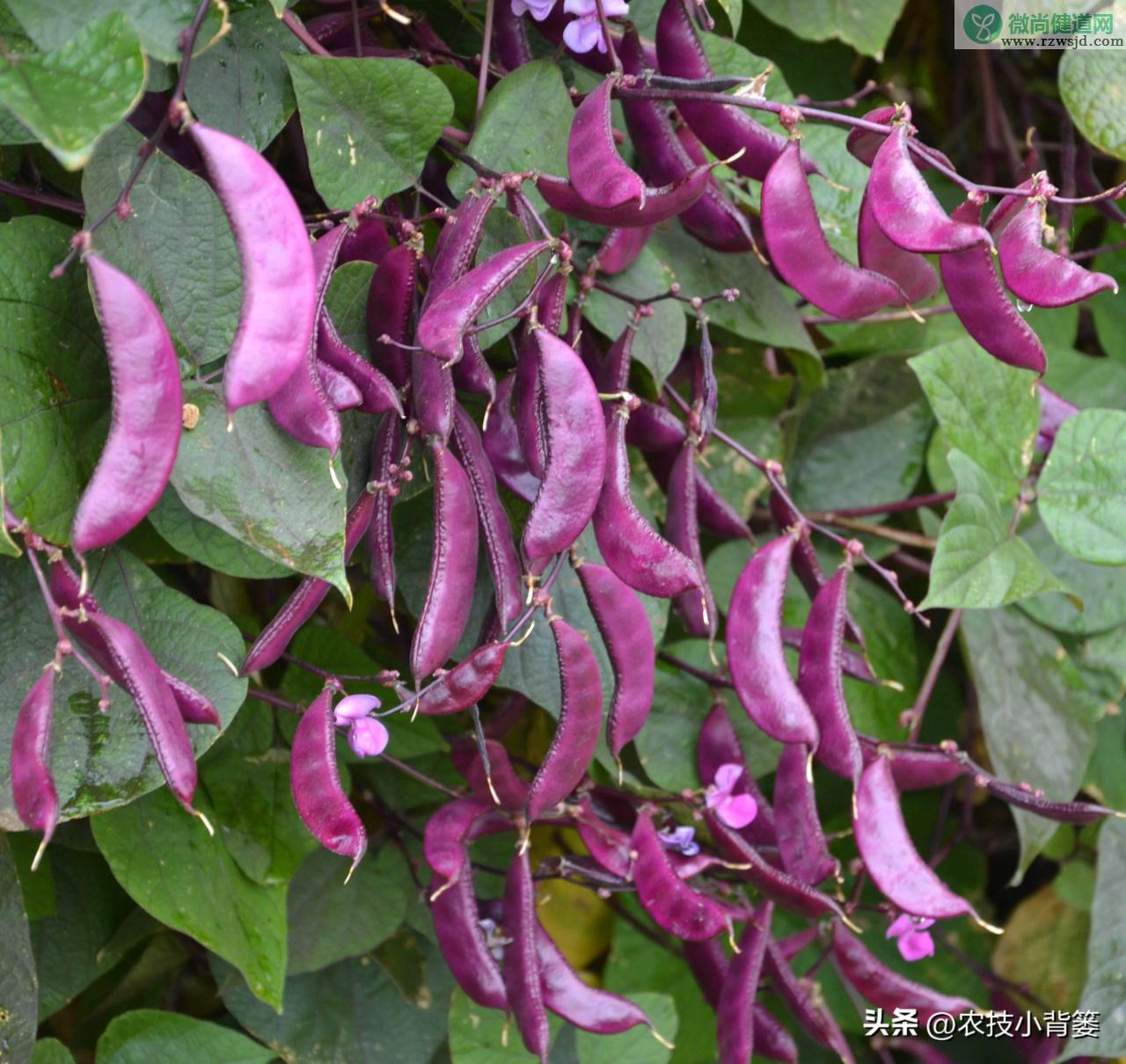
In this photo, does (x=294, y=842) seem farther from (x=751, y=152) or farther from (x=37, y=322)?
(x=751, y=152)

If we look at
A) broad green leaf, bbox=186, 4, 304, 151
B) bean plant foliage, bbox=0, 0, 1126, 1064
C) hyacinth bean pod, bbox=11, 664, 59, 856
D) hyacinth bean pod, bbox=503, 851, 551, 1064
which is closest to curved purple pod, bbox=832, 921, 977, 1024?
bean plant foliage, bbox=0, 0, 1126, 1064

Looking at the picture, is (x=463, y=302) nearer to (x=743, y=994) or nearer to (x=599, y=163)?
(x=599, y=163)

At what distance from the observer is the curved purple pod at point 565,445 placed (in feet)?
1.99

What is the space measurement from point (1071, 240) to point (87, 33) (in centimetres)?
103

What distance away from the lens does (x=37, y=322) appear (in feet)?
2.03

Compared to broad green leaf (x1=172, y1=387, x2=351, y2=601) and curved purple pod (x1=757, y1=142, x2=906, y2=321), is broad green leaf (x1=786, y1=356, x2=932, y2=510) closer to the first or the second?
curved purple pod (x1=757, y1=142, x2=906, y2=321)

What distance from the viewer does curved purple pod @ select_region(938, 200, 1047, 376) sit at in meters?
0.65

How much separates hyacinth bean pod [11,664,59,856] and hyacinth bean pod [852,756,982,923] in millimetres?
482

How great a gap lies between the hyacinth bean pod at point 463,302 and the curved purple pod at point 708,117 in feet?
0.54

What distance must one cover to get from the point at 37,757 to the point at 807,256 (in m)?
0.50

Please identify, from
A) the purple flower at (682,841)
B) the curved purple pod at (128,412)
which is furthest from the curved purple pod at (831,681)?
the curved purple pod at (128,412)

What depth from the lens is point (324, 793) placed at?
63 centimetres

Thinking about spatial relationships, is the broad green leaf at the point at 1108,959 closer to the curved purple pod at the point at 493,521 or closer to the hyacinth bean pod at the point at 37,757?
the curved purple pod at the point at 493,521

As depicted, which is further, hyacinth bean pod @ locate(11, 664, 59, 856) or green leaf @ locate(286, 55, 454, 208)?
green leaf @ locate(286, 55, 454, 208)
